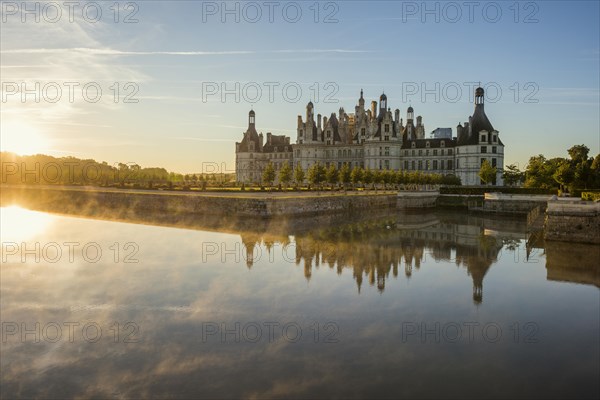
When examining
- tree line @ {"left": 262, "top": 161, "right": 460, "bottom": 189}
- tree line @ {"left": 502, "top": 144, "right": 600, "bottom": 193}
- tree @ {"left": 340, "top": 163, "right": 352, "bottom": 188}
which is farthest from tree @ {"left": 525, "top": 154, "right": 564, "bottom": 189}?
tree @ {"left": 340, "top": 163, "right": 352, "bottom": 188}

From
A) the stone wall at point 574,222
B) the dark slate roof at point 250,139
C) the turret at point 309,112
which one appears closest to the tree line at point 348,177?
the turret at point 309,112

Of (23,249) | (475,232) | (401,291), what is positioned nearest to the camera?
(401,291)

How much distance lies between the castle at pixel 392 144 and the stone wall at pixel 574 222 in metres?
46.9

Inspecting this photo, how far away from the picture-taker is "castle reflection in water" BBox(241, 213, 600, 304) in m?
15.6

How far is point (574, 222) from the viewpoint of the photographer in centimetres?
2147

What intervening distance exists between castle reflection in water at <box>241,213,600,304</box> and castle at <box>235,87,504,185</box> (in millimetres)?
40447

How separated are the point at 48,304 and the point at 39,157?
4045 inches

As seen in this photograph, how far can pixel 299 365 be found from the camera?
8203 mm

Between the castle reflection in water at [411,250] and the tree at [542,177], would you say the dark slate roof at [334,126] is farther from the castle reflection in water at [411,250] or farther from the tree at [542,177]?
the castle reflection in water at [411,250]

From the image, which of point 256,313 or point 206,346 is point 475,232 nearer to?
point 256,313

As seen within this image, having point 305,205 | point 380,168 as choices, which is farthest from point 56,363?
point 380,168

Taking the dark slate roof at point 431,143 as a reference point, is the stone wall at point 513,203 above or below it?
below

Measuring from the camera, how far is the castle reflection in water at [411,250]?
51.3 feet

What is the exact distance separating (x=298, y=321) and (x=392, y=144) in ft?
212
